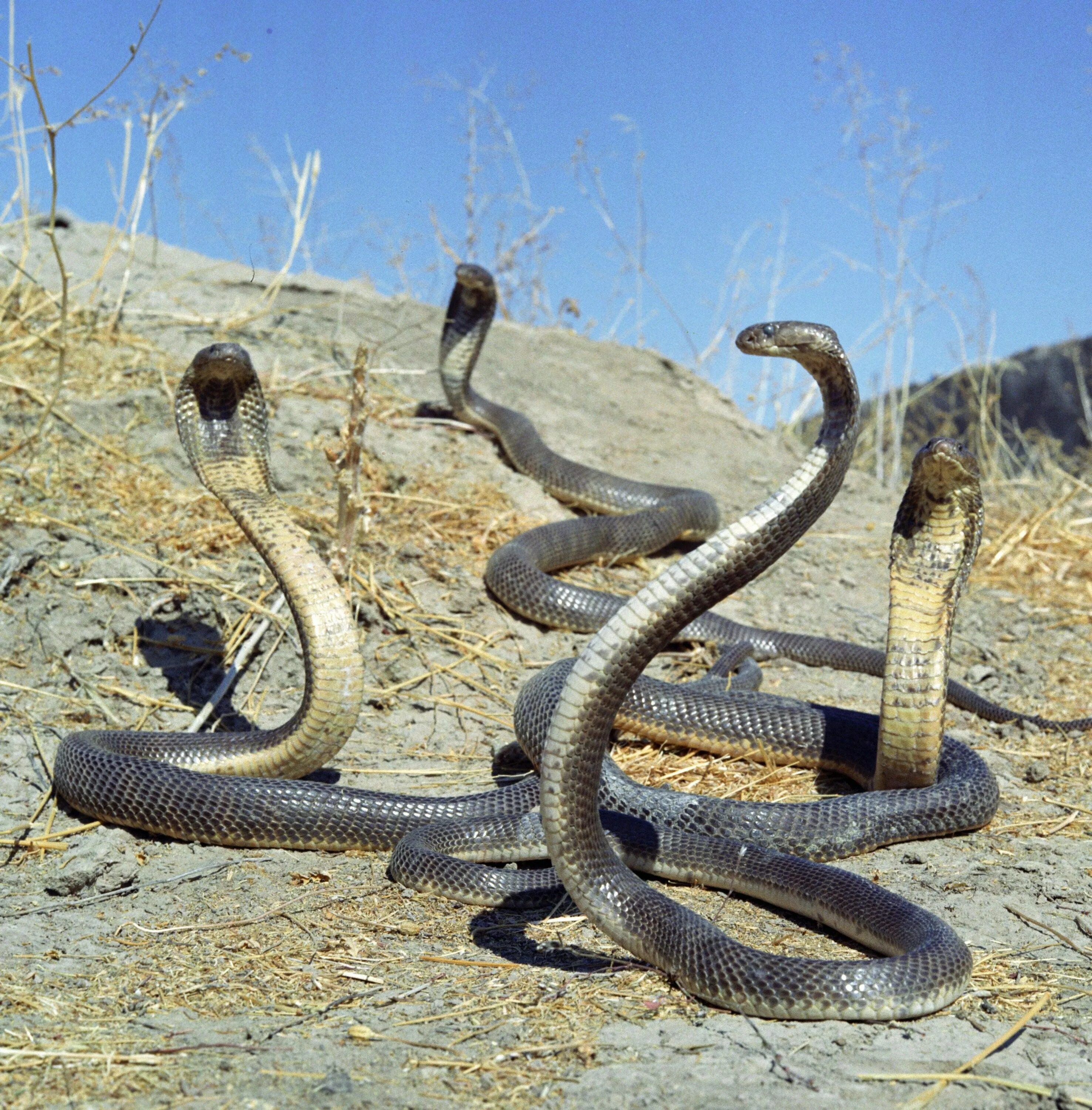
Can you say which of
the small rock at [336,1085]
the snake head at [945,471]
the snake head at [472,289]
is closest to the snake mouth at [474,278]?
the snake head at [472,289]

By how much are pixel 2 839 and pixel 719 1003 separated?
3091 millimetres

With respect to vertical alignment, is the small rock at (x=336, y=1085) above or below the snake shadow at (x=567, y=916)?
above

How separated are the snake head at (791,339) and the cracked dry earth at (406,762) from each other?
6.06 feet

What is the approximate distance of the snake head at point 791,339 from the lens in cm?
303

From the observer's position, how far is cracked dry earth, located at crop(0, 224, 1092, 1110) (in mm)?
2633

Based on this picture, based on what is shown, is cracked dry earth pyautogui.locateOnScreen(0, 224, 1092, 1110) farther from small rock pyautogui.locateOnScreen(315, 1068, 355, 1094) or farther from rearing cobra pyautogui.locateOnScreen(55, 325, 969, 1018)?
rearing cobra pyautogui.locateOnScreen(55, 325, 969, 1018)

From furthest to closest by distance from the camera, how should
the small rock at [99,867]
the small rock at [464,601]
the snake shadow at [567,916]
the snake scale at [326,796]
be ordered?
the small rock at [464,601] < the small rock at [99,867] < the snake scale at [326,796] < the snake shadow at [567,916]

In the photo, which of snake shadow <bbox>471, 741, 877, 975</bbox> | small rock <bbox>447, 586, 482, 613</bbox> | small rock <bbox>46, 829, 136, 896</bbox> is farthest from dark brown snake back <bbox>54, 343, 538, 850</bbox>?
small rock <bbox>447, 586, 482, 613</bbox>

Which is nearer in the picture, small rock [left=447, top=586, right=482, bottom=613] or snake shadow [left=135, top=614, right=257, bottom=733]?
snake shadow [left=135, top=614, right=257, bottom=733]

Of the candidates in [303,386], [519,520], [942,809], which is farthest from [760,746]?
[303,386]

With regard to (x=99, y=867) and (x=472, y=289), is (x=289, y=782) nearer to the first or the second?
(x=99, y=867)

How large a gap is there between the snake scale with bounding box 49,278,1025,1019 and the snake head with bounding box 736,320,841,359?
47 cm

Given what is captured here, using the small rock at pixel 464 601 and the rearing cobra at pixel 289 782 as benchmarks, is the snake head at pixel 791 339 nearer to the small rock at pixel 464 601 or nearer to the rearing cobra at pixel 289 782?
the rearing cobra at pixel 289 782

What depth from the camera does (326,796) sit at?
182 inches
